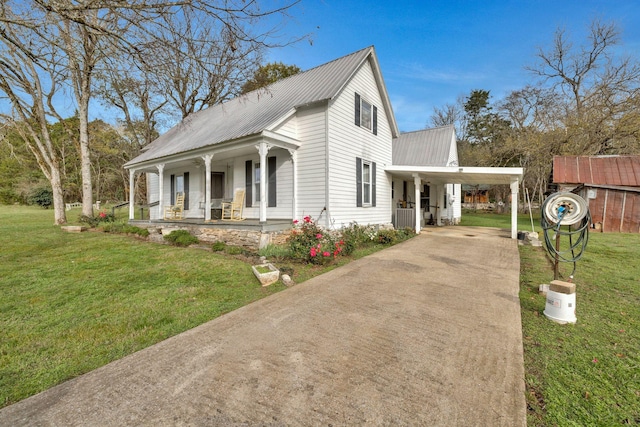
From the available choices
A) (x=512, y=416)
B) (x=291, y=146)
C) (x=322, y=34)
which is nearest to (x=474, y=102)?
(x=291, y=146)

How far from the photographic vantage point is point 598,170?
1441cm

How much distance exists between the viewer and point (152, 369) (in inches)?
95.3

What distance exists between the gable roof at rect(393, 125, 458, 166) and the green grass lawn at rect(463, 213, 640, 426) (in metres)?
11.9

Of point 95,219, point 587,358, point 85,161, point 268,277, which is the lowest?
point 587,358

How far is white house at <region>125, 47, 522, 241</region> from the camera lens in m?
8.56

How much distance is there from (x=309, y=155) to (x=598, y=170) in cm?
1593

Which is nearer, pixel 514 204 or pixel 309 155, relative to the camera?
pixel 309 155

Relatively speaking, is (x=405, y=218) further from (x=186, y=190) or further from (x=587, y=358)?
(x=186, y=190)

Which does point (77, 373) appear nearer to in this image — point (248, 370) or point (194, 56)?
point (248, 370)

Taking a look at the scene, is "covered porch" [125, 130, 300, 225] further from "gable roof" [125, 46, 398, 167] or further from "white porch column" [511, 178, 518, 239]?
"white porch column" [511, 178, 518, 239]

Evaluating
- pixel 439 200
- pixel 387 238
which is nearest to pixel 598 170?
pixel 439 200

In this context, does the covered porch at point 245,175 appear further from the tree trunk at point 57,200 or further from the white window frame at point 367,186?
the tree trunk at point 57,200

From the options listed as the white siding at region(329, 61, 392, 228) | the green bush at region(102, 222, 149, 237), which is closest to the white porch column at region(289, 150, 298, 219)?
the white siding at region(329, 61, 392, 228)

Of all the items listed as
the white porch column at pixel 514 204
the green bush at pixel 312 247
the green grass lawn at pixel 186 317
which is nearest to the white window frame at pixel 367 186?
the green bush at pixel 312 247
